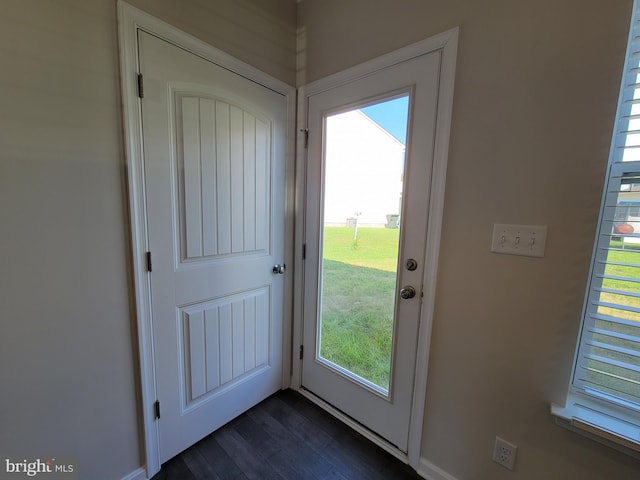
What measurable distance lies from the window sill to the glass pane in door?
2.32 feet

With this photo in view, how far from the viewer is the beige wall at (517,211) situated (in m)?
0.86

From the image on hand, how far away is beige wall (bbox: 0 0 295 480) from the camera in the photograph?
84 centimetres

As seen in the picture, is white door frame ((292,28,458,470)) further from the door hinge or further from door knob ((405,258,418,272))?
the door hinge

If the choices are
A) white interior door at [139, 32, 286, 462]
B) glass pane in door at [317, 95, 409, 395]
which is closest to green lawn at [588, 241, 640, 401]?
glass pane in door at [317, 95, 409, 395]

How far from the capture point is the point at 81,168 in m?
0.95

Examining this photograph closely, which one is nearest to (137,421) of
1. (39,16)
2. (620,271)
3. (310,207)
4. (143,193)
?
(143,193)

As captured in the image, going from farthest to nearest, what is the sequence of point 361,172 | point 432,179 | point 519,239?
point 361,172
point 432,179
point 519,239

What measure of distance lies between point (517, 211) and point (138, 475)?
2.04 meters

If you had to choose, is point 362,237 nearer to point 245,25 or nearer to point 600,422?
point 600,422

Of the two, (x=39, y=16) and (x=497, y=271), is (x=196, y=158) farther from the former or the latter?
(x=497, y=271)

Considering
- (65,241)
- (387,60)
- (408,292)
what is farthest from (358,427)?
(387,60)

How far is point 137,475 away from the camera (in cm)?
119

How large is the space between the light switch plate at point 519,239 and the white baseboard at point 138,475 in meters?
1.89

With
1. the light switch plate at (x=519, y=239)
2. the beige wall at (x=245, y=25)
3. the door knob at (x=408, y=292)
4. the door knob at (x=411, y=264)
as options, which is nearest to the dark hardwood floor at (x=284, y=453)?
the door knob at (x=408, y=292)
